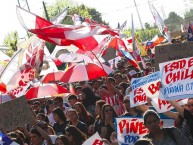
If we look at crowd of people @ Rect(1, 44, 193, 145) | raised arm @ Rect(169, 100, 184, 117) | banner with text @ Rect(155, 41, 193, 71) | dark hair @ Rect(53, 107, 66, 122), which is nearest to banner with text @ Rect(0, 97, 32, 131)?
crowd of people @ Rect(1, 44, 193, 145)

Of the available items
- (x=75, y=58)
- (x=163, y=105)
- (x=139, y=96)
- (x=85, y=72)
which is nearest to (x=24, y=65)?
(x=85, y=72)

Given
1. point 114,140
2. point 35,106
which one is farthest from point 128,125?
point 35,106

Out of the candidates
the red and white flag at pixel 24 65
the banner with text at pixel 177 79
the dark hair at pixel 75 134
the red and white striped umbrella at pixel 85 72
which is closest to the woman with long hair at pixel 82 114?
the dark hair at pixel 75 134

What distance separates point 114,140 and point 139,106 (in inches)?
25.1

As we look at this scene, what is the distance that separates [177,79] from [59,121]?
2.72 metres

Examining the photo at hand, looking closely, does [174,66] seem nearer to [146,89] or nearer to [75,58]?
[146,89]

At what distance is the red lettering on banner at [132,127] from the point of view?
6539mm

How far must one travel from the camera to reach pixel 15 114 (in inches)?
271

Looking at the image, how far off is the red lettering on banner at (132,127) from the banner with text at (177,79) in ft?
2.11

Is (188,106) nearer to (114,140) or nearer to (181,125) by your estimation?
(181,125)

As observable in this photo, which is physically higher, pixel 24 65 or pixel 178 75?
pixel 178 75

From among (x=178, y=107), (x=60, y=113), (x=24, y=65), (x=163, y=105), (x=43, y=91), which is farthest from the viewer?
(x=24, y=65)

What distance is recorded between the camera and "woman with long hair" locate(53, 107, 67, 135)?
27.0 ft

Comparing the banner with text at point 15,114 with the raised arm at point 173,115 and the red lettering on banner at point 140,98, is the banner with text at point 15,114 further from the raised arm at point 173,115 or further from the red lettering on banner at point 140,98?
the raised arm at point 173,115
